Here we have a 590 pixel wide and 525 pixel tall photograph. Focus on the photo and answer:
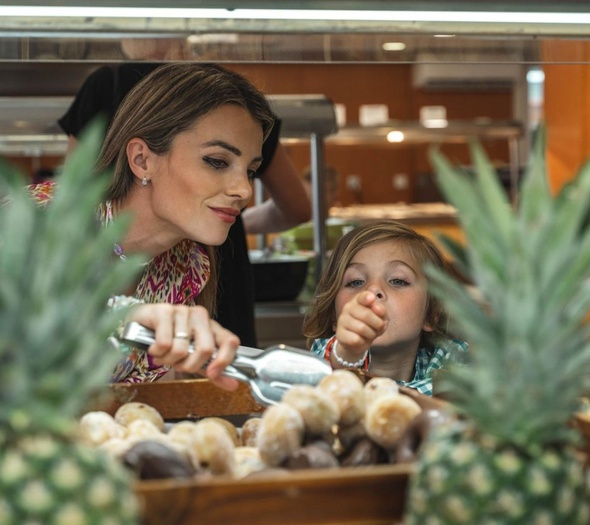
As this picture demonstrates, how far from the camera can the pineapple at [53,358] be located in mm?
625

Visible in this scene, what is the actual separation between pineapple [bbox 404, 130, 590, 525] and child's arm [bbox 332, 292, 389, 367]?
2.29 feet

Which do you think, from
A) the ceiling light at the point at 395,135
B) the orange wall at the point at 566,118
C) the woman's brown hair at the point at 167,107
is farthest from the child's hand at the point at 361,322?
the orange wall at the point at 566,118

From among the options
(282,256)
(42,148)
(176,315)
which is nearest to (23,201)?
(176,315)

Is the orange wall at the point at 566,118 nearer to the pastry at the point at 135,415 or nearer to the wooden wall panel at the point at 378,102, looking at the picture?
the wooden wall panel at the point at 378,102

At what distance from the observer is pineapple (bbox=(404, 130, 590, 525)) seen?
68 cm

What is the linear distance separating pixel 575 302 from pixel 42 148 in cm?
333

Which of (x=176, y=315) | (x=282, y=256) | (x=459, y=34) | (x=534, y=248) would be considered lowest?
(x=282, y=256)

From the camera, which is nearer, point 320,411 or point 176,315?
point 320,411

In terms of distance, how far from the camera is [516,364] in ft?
2.27

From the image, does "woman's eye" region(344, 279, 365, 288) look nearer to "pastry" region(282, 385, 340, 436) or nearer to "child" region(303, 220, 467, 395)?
"child" region(303, 220, 467, 395)

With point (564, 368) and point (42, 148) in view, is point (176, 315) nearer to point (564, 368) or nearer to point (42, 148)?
point (564, 368)

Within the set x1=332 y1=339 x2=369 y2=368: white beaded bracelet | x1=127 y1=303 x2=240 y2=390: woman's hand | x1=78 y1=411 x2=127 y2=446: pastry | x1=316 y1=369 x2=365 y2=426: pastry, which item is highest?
x1=127 y1=303 x2=240 y2=390: woman's hand

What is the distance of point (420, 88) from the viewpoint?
965cm

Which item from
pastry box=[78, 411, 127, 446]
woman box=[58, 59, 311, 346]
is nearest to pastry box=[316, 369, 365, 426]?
pastry box=[78, 411, 127, 446]
